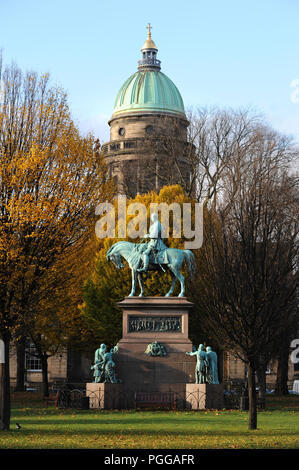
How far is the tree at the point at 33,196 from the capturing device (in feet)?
74.8

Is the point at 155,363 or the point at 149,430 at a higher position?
the point at 155,363

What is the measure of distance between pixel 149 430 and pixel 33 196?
7.84 metres

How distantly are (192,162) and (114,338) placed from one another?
1451 centimetres

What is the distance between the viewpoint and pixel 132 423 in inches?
963

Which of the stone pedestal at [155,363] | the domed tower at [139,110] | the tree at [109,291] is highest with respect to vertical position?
the domed tower at [139,110]

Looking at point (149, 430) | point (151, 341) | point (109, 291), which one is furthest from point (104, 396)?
point (109, 291)

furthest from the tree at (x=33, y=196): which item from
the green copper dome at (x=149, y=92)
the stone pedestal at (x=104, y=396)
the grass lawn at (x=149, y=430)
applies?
the green copper dome at (x=149, y=92)

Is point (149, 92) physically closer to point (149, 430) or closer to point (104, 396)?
point (104, 396)

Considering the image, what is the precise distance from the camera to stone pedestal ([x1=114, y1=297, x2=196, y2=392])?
3241 cm

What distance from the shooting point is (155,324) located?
3328 cm

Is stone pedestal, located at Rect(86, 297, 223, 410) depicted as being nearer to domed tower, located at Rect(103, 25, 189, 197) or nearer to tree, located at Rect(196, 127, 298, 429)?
tree, located at Rect(196, 127, 298, 429)

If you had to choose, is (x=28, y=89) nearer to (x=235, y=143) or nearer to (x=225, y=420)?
(x=225, y=420)

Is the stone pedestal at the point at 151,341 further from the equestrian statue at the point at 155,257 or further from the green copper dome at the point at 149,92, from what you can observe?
the green copper dome at the point at 149,92
